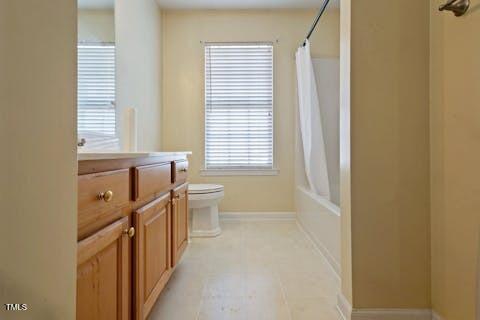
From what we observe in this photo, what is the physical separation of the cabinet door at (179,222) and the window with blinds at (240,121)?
1.42 meters

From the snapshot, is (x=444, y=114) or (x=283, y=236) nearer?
(x=444, y=114)

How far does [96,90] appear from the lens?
167cm

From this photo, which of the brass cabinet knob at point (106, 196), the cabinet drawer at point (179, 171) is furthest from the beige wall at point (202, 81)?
the brass cabinet knob at point (106, 196)

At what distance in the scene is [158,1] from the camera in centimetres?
311

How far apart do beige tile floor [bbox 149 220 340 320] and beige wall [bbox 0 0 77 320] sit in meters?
1.08

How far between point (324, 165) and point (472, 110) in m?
1.70

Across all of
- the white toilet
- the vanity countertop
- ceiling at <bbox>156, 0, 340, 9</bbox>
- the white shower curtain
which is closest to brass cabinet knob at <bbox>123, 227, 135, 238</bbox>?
the vanity countertop

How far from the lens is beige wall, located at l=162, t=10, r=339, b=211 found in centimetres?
332

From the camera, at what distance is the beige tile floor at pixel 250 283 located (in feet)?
4.67

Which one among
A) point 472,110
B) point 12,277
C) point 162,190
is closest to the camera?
point 12,277

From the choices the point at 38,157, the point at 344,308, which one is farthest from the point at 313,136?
the point at 38,157

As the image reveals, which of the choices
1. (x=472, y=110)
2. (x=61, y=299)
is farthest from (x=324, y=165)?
(x=61, y=299)

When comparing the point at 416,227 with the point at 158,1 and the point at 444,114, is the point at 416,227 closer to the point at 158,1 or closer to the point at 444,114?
the point at 444,114

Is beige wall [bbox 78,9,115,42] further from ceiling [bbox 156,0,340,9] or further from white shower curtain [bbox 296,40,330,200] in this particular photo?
white shower curtain [bbox 296,40,330,200]
